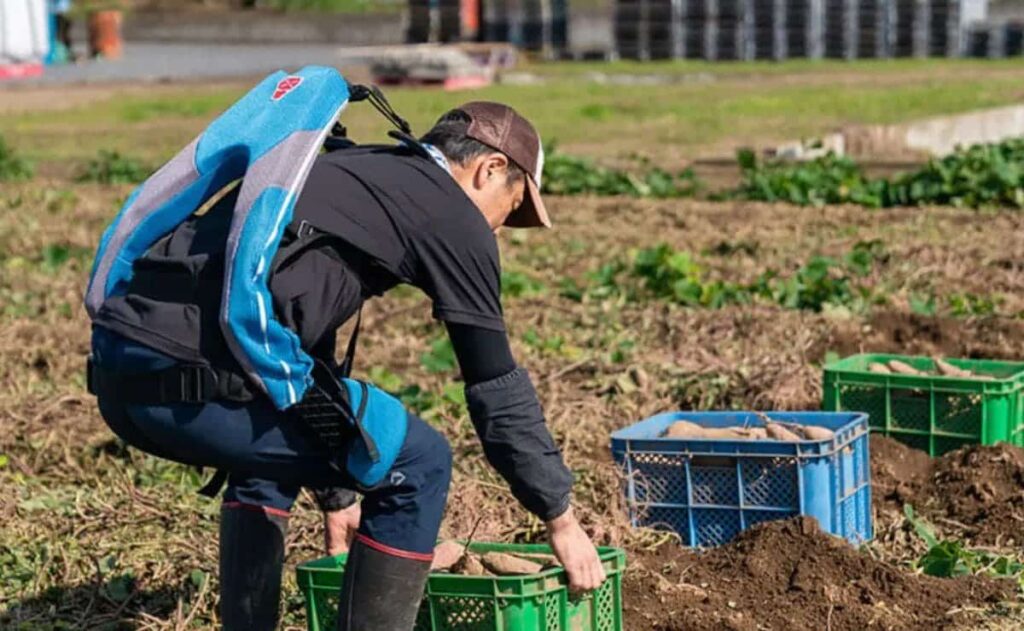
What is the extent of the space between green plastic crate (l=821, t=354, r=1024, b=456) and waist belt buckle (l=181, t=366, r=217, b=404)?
3011 millimetres

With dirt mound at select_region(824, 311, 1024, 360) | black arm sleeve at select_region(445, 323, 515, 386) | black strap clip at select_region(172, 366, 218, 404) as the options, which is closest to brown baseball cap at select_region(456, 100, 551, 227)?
black arm sleeve at select_region(445, 323, 515, 386)

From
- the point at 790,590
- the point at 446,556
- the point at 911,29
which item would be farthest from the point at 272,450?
the point at 911,29

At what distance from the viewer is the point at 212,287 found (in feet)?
12.8

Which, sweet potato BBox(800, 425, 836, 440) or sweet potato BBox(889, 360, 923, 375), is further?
sweet potato BBox(889, 360, 923, 375)

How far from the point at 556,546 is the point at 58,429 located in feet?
11.5

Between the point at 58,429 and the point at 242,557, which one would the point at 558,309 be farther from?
the point at 242,557

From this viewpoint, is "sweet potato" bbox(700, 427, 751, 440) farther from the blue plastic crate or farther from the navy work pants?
the navy work pants

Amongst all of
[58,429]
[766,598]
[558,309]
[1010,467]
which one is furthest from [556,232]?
[766,598]

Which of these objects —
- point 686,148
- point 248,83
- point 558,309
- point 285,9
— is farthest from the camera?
point 285,9

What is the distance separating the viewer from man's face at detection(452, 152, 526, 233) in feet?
13.4

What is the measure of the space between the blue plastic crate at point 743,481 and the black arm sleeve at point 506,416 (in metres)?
1.52

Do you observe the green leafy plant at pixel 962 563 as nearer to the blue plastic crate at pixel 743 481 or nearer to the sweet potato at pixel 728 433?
the blue plastic crate at pixel 743 481

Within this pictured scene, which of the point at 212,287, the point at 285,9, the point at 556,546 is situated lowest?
the point at 285,9

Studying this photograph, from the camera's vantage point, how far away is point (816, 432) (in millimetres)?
5570
